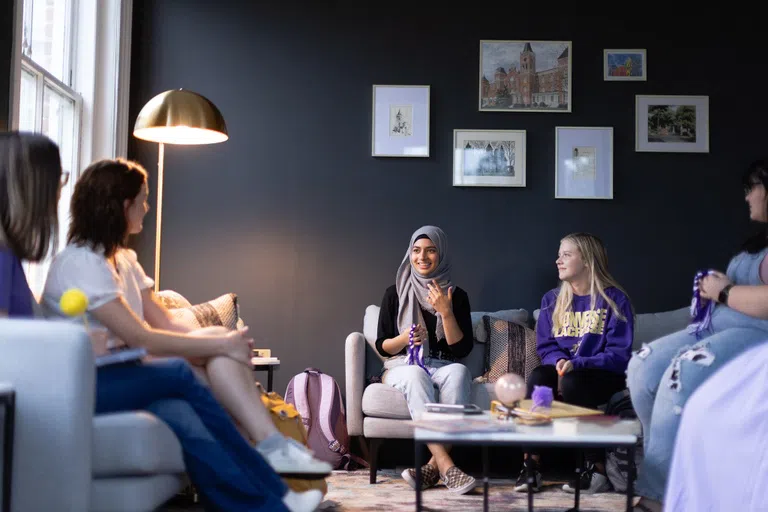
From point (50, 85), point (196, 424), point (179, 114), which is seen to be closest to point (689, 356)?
point (196, 424)

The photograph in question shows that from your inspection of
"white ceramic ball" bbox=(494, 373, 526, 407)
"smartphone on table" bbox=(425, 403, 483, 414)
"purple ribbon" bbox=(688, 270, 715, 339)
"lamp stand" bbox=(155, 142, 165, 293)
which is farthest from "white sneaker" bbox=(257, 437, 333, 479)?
"lamp stand" bbox=(155, 142, 165, 293)

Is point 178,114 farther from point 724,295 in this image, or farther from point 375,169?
point 724,295

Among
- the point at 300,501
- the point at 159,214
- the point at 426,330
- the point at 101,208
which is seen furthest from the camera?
the point at 159,214

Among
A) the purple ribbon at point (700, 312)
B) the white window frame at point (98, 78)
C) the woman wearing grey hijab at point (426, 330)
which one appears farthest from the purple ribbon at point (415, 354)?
the white window frame at point (98, 78)

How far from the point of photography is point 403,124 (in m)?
4.90

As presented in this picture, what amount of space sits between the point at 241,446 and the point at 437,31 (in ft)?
10.4

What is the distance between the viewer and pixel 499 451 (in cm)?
463

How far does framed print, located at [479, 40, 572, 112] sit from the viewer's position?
4902mm

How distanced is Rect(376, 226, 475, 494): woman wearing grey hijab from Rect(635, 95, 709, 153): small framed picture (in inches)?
56.4

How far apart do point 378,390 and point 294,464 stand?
1.45 meters

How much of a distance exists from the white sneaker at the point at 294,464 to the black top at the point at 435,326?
1.65 metres

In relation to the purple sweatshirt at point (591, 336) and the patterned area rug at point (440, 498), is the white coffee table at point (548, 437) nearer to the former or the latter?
the patterned area rug at point (440, 498)

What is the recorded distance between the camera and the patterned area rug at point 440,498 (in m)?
3.37

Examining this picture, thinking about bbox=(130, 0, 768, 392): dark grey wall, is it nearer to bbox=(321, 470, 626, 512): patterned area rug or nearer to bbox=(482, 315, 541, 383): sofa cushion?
bbox=(482, 315, 541, 383): sofa cushion
